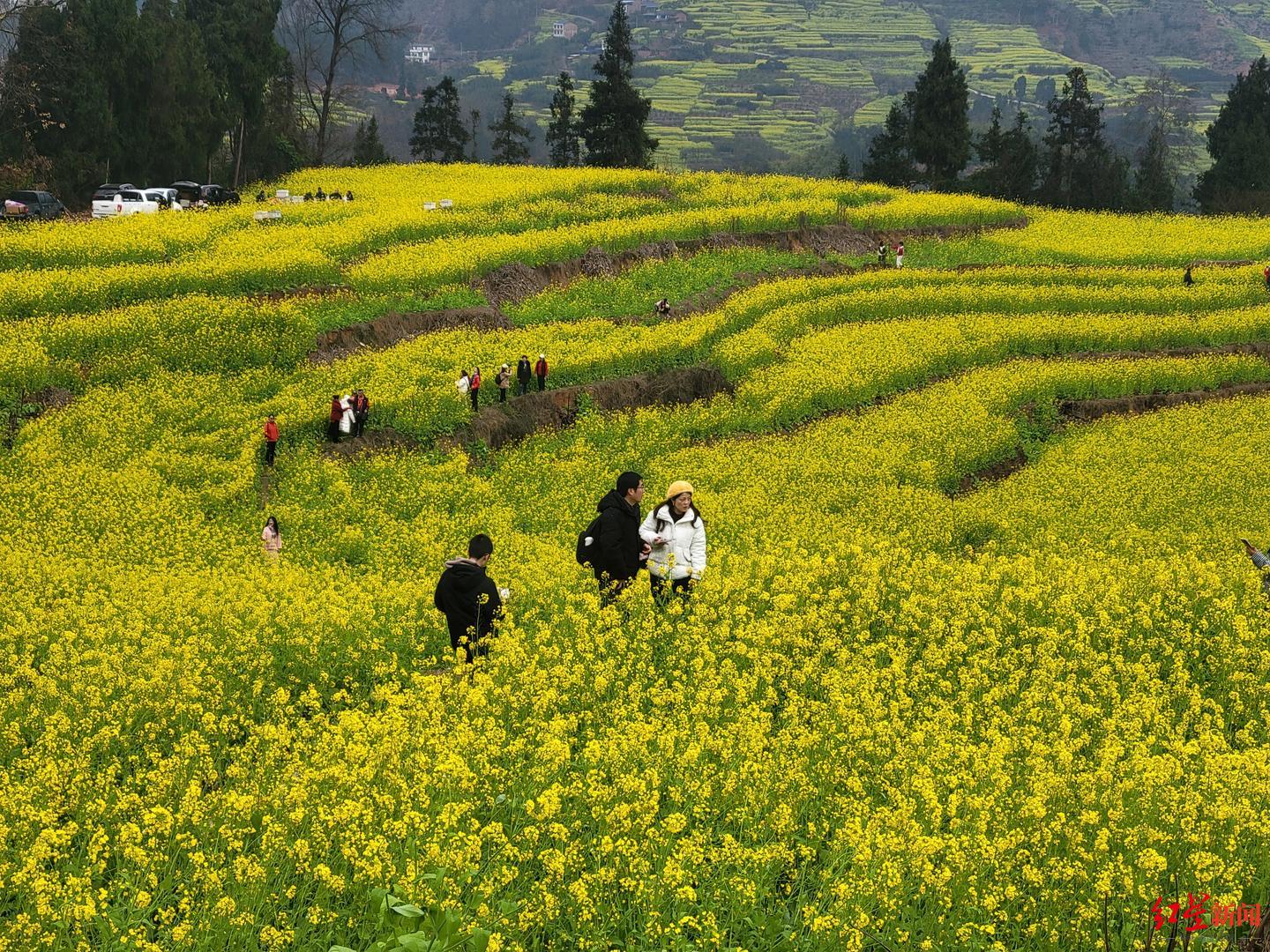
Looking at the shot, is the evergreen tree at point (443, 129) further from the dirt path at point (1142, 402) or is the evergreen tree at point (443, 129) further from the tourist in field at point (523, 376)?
the dirt path at point (1142, 402)

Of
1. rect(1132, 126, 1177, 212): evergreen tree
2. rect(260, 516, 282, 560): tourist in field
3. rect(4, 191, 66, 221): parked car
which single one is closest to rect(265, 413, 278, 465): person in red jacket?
rect(260, 516, 282, 560): tourist in field

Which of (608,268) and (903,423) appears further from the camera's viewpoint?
(608,268)

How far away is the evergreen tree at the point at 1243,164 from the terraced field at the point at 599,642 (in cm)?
5737

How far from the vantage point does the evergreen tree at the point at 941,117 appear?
286 ft

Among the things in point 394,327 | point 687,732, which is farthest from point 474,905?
point 394,327

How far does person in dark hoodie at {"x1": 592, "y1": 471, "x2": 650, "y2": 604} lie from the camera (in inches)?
483

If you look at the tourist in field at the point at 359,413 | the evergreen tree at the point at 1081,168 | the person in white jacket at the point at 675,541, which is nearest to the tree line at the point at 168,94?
the tourist in field at the point at 359,413

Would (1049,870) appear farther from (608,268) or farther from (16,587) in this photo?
(608,268)

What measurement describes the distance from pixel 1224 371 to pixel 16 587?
3860 cm

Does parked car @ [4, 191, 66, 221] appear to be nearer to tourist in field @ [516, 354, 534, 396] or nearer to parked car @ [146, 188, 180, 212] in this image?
parked car @ [146, 188, 180, 212]

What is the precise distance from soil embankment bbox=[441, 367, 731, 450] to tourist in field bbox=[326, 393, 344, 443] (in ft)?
9.79

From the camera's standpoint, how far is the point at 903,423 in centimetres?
3095

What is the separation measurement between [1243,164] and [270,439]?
8942 centimetres

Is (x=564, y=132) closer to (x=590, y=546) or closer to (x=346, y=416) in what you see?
(x=346, y=416)
